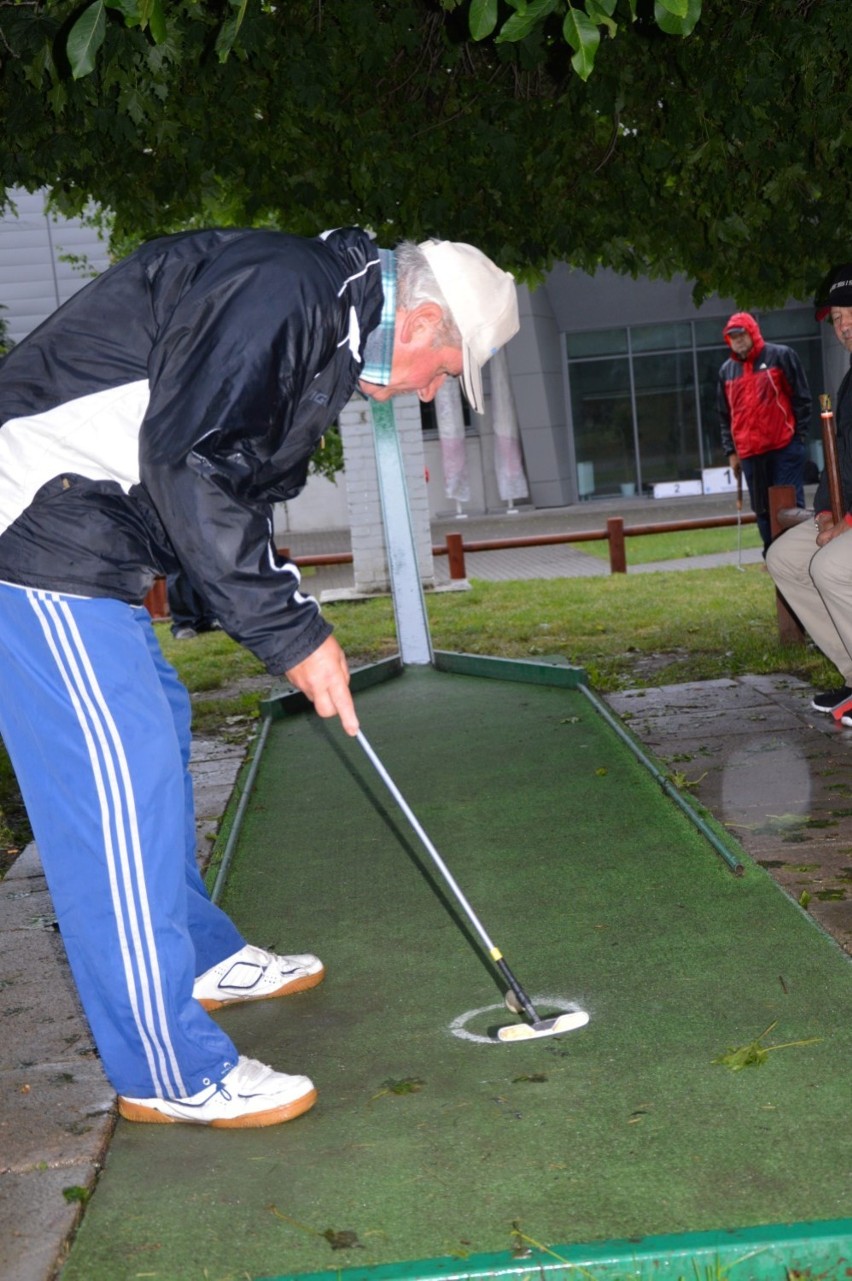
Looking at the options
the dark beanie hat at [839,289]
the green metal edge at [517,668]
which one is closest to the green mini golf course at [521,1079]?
the green metal edge at [517,668]

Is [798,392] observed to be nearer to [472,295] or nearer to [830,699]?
[830,699]

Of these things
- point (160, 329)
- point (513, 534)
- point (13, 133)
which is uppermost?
point (13, 133)

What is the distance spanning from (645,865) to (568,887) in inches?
→ 10.7

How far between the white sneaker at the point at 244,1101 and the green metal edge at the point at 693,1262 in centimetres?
60

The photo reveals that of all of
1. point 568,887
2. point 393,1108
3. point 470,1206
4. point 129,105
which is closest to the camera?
point 470,1206

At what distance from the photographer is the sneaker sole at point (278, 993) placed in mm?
3510

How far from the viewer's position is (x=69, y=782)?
8.85 feet

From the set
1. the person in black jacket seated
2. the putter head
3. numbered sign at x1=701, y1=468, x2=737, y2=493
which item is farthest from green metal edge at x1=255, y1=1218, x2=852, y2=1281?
numbered sign at x1=701, y1=468, x2=737, y2=493

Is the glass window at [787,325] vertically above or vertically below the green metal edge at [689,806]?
above

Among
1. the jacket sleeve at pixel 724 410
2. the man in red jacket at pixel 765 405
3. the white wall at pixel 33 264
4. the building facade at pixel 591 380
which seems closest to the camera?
the man in red jacket at pixel 765 405

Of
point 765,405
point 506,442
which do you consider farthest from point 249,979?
point 506,442

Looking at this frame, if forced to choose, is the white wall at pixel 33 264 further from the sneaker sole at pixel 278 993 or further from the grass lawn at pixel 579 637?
the sneaker sole at pixel 278 993

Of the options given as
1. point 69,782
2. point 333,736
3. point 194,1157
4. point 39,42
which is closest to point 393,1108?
point 194,1157

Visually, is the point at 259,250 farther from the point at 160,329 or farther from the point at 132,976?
the point at 132,976
